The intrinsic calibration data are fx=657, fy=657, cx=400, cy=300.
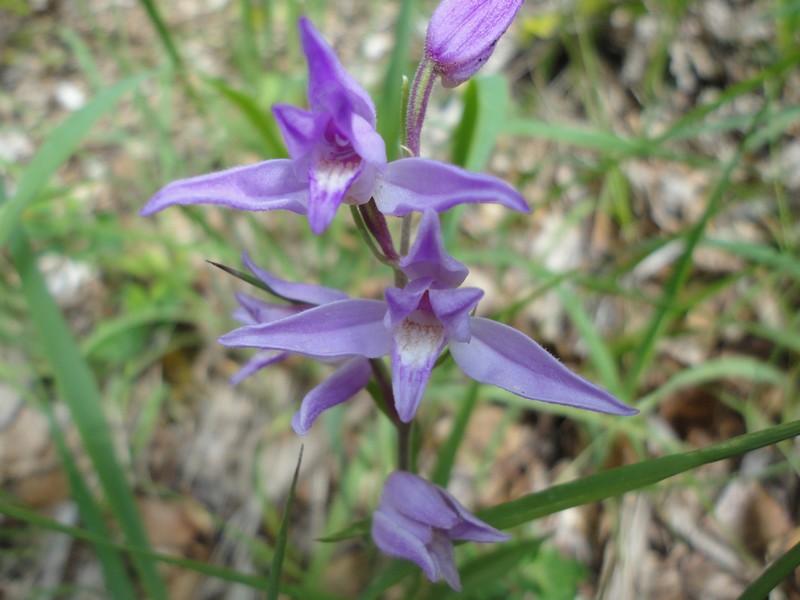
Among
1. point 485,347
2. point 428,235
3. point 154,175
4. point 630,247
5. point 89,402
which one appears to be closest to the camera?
point 428,235

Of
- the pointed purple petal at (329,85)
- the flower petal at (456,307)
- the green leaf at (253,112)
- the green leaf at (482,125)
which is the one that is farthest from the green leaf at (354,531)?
the green leaf at (253,112)

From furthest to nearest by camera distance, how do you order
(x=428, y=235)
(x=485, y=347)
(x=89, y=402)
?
(x=89, y=402)
(x=485, y=347)
(x=428, y=235)

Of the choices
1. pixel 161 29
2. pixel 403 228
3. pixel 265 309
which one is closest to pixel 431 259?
pixel 403 228

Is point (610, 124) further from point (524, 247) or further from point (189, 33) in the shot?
point (189, 33)

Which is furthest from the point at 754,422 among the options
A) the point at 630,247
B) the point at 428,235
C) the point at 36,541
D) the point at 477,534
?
the point at 36,541

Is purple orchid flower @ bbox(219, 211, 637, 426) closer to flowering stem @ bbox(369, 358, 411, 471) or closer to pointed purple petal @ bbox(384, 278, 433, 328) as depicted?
pointed purple petal @ bbox(384, 278, 433, 328)

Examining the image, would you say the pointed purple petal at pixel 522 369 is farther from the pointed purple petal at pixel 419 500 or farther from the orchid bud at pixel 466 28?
the orchid bud at pixel 466 28
